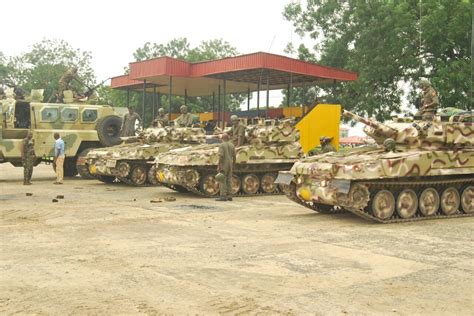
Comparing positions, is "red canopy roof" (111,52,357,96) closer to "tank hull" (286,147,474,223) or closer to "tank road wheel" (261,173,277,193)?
"tank road wheel" (261,173,277,193)

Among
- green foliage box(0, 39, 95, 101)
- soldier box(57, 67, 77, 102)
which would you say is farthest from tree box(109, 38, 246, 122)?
soldier box(57, 67, 77, 102)

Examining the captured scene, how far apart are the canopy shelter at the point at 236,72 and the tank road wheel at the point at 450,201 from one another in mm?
11579

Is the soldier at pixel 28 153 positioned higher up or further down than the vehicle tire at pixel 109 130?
further down

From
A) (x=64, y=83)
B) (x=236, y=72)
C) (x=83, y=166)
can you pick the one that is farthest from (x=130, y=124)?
(x=236, y=72)

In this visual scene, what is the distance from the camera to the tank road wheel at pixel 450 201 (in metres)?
12.8

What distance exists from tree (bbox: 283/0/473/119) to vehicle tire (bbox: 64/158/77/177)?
1237cm

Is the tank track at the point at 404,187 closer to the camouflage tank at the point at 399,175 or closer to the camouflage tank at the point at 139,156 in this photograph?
the camouflage tank at the point at 399,175

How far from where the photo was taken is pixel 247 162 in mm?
16812

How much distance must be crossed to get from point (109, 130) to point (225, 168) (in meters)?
9.20

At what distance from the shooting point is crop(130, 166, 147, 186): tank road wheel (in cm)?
1959

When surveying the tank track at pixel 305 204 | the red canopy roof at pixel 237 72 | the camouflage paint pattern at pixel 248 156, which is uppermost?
the red canopy roof at pixel 237 72

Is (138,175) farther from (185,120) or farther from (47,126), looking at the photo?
(47,126)

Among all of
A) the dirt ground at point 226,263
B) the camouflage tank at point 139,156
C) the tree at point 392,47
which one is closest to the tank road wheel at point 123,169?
the camouflage tank at point 139,156

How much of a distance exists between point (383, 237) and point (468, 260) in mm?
2046
